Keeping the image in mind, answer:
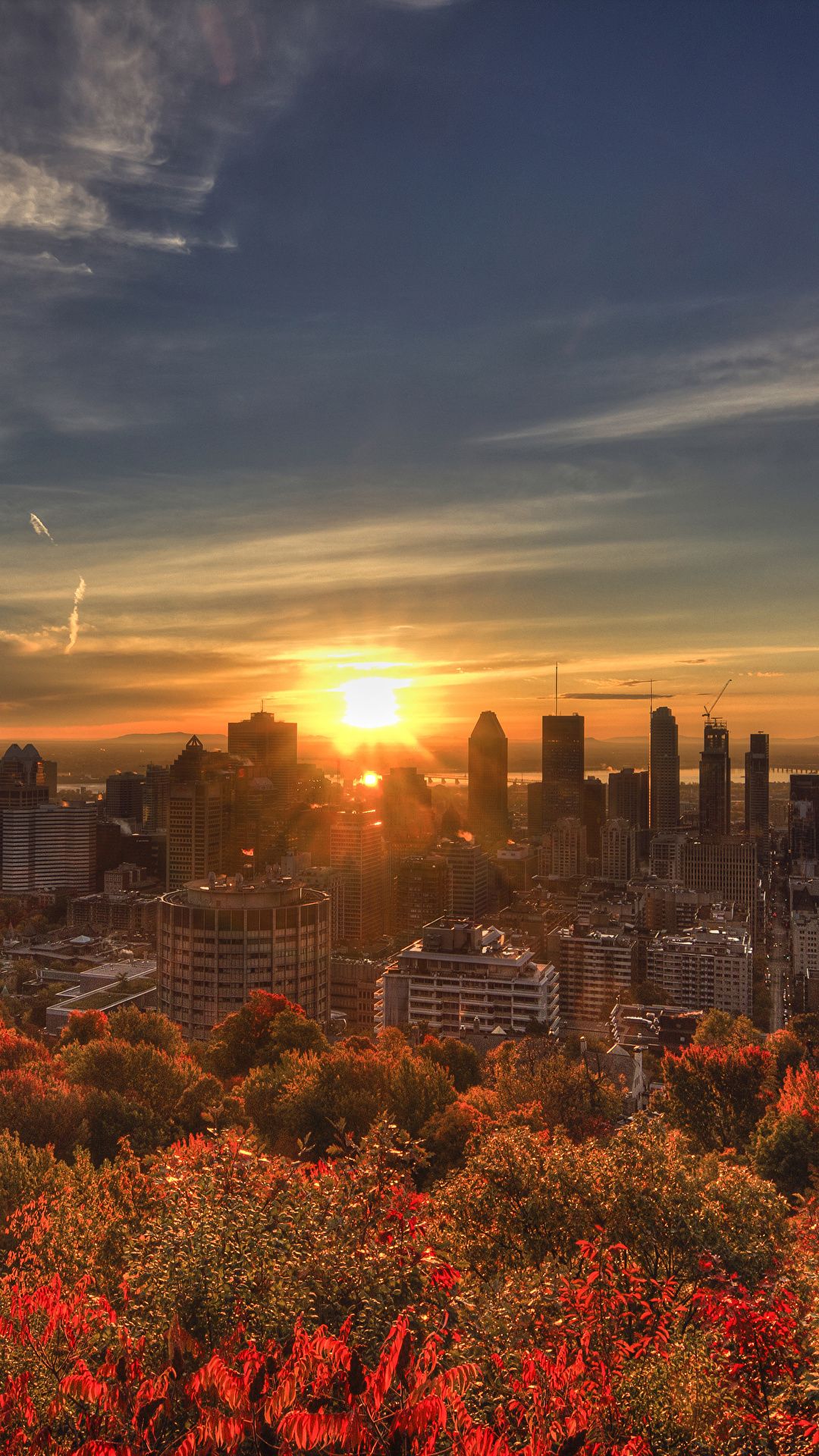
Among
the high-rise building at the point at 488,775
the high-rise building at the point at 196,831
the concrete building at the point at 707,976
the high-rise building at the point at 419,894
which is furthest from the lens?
the high-rise building at the point at 488,775

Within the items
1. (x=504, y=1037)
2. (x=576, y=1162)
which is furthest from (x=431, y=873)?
(x=576, y=1162)

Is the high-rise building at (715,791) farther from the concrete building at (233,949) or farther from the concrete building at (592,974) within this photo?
the concrete building at (233,949)

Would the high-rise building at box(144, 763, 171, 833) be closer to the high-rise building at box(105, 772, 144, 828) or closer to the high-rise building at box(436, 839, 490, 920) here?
the high-rise building at box(105, 772, 144, 828)

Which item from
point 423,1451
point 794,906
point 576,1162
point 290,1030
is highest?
point 423,1451

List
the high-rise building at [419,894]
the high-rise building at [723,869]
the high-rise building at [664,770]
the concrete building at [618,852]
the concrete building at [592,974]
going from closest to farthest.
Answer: the concrete building at [592,974]
the high-rise building at [419,894]
the high-rise building at [723,869]
the concrete building at [618,852]
the high-rise building at [664,770]

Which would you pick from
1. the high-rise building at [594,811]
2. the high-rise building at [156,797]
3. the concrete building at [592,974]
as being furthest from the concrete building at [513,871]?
the high-rise building at [156,797]

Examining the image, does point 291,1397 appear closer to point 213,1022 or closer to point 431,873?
point 213,1022

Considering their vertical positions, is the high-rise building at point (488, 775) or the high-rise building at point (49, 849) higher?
the high-rise building at point (488, 775)
